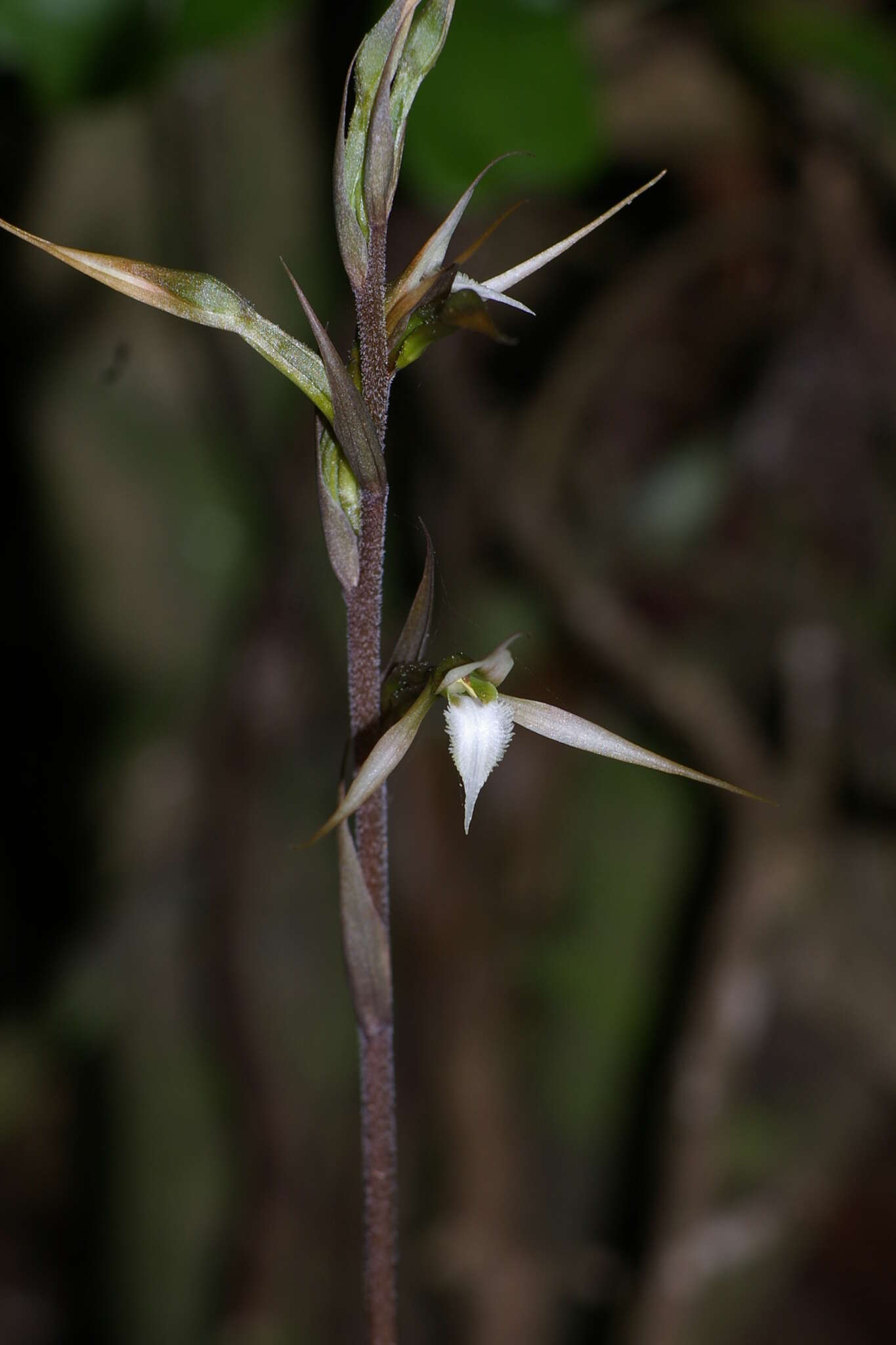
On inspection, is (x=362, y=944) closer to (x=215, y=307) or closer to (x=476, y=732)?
(x=476, y=732)

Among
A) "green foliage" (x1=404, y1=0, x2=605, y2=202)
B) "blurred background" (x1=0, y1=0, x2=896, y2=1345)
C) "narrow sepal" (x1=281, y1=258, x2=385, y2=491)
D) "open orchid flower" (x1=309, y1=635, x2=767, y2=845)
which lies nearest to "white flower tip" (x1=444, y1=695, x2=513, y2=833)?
"open orchid flower" (x1=309, y1=635, x2=767, y2=845)

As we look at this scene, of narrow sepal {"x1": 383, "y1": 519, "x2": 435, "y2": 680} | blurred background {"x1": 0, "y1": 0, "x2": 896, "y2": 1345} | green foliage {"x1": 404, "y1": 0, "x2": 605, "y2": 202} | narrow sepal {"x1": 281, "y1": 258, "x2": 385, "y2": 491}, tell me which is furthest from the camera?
blurred background {"x1": 0, "y1": 0, "x2": 896, "y2": 1345}

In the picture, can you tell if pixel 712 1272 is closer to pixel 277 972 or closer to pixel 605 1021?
pixel 605 1021

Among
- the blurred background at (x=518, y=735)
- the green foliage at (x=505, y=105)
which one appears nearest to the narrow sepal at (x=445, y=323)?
the green foliage at (x=505, y=105)

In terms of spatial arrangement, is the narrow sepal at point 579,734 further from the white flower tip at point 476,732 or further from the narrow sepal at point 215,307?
the narrow sepal at point 215,307

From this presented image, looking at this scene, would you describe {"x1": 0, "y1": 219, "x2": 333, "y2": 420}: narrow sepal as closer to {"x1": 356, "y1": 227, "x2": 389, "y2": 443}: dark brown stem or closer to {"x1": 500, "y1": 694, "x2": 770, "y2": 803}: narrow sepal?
{"x1": 356, "y1": 227, "x2": 389, "y2": 443}: dark brown stem

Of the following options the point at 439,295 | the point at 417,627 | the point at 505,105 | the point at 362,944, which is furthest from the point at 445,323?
the point at 505,105
